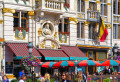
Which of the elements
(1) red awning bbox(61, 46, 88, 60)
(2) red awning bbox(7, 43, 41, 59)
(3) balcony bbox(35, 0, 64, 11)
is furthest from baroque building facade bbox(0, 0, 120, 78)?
(1) red awning bbox(61, 46, 88, 60)

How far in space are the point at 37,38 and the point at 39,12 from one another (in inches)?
101

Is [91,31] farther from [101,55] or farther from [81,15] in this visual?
[101,55]

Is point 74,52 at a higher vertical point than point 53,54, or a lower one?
higher

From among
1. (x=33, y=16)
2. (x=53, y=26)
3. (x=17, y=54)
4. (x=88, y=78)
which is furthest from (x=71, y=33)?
(x=88, y=78)

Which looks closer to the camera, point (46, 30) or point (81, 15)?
point (46, 30)

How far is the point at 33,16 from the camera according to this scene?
3697cm

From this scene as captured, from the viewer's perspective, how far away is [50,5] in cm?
3738

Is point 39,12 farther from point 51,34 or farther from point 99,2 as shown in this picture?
point 99,2

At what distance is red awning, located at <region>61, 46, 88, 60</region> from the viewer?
38.4 meters

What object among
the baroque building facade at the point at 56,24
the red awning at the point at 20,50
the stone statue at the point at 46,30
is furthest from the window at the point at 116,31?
the red awning at the point at 20,50

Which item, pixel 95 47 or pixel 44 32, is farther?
pixel 95 47

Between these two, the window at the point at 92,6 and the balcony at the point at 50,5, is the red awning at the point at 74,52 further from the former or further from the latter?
the window at the point at 92,6

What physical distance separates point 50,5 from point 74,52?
5.65 metres

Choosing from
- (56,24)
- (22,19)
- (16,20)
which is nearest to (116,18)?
(56,24)
